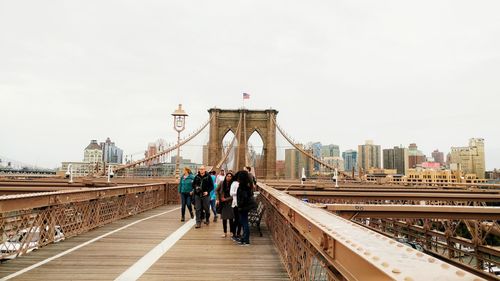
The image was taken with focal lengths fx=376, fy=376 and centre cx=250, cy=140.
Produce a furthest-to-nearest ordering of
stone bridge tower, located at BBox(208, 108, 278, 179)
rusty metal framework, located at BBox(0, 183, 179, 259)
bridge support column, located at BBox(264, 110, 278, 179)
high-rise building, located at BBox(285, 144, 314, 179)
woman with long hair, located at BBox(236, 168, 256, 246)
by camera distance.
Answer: stone bridge tower, located at BBox(208, 108, 278, 179) → bridge support column, located at BBox(264, 110, 278, 179) → high-rise building, located at BBox(285, 144, 314, 179) → woman with long hair, located at BBox(236, 168, 256, 246) → rusty metal framework, located at BBox(0, 183, 179, 259)

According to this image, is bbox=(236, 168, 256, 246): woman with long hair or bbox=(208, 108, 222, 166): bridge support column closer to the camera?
bbox=(236, 168, 256, 246): woman with long hair

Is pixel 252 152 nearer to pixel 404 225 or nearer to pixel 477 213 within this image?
pixel 404 225

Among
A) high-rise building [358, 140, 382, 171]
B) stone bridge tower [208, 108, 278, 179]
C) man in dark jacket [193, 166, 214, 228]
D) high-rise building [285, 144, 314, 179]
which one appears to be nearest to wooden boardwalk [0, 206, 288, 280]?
man in dark jacket [193, 166, 214, 228]

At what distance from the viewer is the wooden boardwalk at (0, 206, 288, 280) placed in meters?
4.94

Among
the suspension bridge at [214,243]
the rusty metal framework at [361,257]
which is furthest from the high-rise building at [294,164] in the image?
the rusty metal framework at [361,257]

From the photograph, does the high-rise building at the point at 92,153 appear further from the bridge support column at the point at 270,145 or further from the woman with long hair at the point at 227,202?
the woman with long hair at the point at 227,202

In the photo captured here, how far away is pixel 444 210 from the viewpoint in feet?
18.7

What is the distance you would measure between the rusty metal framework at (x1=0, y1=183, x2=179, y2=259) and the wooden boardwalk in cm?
24

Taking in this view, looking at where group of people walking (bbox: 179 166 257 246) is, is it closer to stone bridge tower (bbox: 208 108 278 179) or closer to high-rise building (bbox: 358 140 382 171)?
stone bridge tower (bbox: 208 108 278 179)

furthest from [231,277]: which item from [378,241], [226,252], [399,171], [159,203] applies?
[399,171]

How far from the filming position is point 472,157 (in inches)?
2763

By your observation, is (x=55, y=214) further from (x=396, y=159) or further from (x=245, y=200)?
(x=396, y=159)

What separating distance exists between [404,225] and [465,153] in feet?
260

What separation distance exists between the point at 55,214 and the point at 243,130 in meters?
43.3
